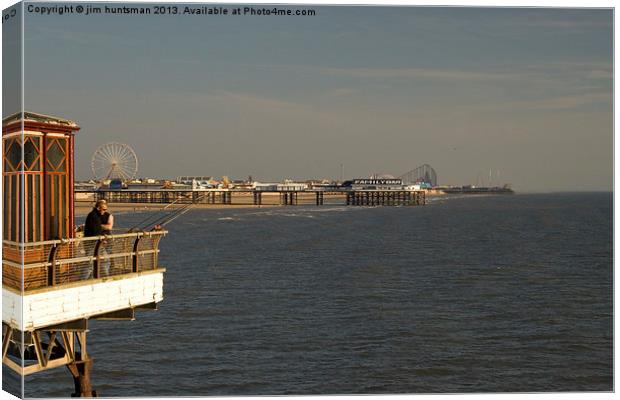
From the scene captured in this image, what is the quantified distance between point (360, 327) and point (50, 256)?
771 inches

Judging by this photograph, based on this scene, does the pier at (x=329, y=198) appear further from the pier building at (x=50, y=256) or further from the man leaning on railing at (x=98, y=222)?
the pier building at (x=50, y=256)

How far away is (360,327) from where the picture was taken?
33.2 meters

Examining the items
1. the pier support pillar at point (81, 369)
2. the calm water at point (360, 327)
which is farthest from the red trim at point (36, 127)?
the calm water at point (360, 327)

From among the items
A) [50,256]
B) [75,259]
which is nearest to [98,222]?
[75,259]

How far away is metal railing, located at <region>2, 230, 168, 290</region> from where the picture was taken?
14.9m

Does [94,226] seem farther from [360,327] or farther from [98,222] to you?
[360,327]

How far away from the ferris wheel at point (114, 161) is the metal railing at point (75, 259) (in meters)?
6.40

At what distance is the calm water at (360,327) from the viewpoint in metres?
25.6

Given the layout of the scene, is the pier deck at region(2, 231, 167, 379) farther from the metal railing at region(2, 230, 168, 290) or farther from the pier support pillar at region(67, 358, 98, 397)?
the pier support pillar at region(67, 358, 98, 397)

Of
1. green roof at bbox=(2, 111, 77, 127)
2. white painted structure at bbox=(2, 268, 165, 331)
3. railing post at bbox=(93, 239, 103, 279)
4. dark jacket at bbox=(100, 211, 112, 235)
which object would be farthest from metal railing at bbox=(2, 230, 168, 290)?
green roof at bbox=(2, 111, 77, 127)

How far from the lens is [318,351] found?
28.4 metres

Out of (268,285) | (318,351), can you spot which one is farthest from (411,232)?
(318,351)

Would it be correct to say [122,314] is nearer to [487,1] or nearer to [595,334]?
[487,1]

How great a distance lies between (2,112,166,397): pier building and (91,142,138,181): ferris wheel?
21.2ft
